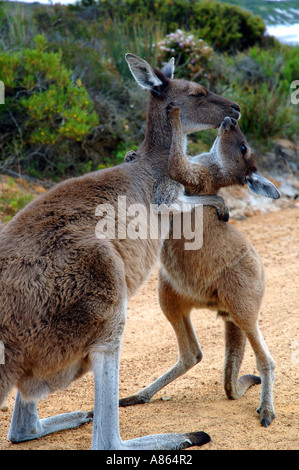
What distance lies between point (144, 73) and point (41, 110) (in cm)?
425

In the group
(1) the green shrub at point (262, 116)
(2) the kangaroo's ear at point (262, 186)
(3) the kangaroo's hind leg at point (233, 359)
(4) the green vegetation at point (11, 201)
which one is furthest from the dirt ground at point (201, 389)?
(1) the green shrub at point (262, 116)

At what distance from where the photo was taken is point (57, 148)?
9.50 m

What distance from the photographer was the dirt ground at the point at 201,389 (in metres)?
3.98

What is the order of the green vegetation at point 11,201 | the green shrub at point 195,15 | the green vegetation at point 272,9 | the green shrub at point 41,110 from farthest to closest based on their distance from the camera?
the green vegetation at point 272,9 → the green shrub at point 195,15 → the green shrub at point 41,110 → the green vegetation at point 11,201

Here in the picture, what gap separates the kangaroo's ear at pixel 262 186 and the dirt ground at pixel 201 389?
4.99 ft

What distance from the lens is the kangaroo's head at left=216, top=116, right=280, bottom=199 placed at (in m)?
4.97

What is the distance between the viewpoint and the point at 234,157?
499 cm

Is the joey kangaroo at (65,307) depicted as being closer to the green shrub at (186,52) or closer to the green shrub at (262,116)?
the green shrub at (186,52)

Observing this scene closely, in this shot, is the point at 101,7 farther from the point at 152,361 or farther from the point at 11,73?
the point at 152,361

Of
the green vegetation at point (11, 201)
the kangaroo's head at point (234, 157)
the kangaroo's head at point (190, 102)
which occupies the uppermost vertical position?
the kangaroo's head at point (190, 102)

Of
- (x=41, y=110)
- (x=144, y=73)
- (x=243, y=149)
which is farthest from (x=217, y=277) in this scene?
(x=41, y=110)

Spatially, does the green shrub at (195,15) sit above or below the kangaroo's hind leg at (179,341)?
above

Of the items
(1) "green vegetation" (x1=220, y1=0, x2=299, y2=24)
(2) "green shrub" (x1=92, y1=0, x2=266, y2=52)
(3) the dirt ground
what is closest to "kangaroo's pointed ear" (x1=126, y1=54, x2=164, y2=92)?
(3) the dirt ground

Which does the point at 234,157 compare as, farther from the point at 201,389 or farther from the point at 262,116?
the point at 262,116
